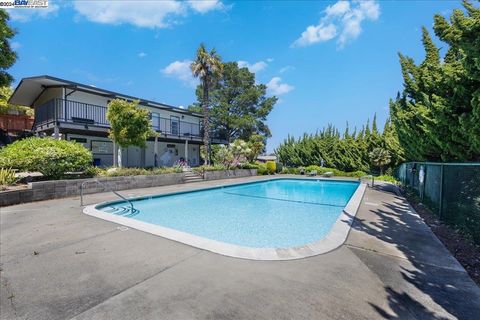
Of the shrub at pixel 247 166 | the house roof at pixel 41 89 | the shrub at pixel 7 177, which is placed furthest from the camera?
the shrub at pixel 247 166

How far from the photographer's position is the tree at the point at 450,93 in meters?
4.80

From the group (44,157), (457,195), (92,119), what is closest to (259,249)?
(457,195)

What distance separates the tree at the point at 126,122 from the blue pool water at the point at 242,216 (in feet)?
15.1

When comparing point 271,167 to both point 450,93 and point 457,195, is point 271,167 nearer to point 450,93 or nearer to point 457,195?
point 450,93

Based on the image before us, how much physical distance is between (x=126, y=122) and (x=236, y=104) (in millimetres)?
22524

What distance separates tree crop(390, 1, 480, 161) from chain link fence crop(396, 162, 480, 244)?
0.63 metres

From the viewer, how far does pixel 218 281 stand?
10.4 ft

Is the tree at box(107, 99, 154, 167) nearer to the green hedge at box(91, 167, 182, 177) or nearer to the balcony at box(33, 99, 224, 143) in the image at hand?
the green hedge at box(91, 167, 182, 177)

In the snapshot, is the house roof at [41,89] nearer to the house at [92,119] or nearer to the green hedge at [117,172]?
the house at [92,119]

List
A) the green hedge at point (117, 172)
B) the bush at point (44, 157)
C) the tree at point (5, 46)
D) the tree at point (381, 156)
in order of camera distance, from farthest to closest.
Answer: the tree at point (381, 156) < the green hedge at point (117, 172) < the tree at point (5, 46) < the bush at point (44, 157)

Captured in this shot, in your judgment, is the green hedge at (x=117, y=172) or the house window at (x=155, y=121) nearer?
the green hedge at (x=117, y=172)

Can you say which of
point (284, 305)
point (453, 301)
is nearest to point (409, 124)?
point (453, 301)

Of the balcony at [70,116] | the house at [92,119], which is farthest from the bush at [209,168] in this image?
the balcony at [70,116]

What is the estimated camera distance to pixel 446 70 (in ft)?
19.7
